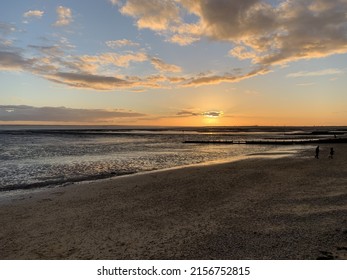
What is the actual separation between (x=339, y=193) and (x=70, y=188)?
14967 mm

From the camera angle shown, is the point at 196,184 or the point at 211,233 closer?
the point at 211,233

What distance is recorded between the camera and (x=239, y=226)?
10.6 m

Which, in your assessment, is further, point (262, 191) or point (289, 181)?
point (289, 181)

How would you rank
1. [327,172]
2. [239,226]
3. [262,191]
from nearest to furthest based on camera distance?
→ [239,226] → [262,191] → [327,172]

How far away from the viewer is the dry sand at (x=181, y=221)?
28.5 ft

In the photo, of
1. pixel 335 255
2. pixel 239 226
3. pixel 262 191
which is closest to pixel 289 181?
pixel 262 191

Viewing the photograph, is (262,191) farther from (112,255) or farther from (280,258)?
(112,255)

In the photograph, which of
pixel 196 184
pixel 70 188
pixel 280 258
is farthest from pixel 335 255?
pixel 70 188

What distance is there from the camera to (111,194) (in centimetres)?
1666

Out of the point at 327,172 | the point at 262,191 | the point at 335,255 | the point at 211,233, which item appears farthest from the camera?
the point at 327,172

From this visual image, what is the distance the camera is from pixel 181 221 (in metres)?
11.5

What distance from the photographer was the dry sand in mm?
8672

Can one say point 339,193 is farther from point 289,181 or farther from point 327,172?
point 327,172
